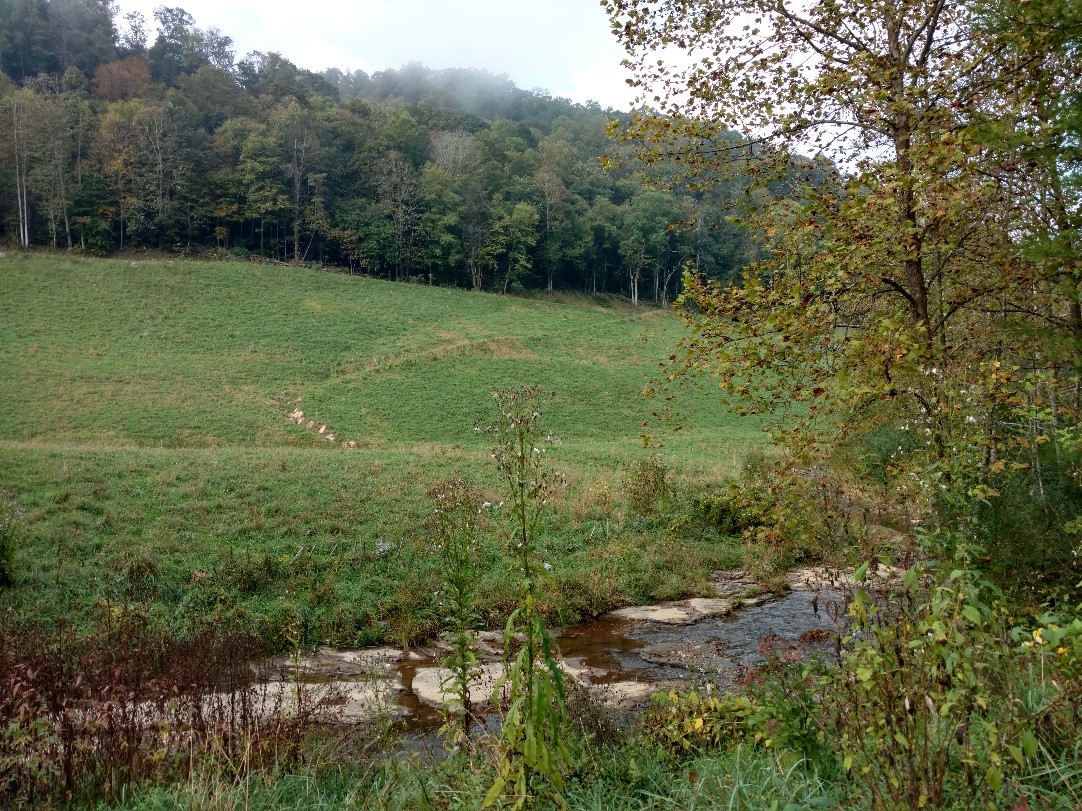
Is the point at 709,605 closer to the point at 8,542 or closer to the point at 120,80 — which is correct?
the point at 8,542

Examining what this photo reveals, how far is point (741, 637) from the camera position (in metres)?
8.96

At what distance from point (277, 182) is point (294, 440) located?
45149mm

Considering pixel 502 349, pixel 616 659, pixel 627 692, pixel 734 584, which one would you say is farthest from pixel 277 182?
pixel 627 692

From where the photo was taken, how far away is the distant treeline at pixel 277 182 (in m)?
52.6

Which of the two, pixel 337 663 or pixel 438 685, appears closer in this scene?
pixel 438 685

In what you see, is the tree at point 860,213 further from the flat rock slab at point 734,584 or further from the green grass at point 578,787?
the flat rock slab at point 734,584

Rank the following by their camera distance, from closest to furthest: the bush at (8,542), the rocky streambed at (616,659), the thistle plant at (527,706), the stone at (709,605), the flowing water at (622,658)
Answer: the thistle plant at (527,706)
the rocky streambed at (616,659)
the flowing water at (622,658)
the bush at (8,542)
the stone at (709,605)

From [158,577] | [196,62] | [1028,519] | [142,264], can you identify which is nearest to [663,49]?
[1028,519]

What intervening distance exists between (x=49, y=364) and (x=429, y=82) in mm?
170787

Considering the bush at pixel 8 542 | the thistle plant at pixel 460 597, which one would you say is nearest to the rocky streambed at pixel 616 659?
the thistle plant at pixel 460 597

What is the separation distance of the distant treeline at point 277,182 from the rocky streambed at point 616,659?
125ft

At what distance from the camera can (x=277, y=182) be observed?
61.0 m

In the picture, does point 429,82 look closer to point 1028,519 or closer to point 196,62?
point 196,62

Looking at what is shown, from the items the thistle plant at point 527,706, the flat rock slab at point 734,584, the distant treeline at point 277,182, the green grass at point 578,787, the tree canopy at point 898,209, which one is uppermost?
the distant treeline at point 277,182
